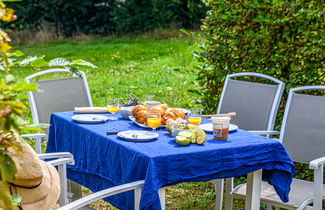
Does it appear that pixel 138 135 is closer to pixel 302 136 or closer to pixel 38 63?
pixel 302 136

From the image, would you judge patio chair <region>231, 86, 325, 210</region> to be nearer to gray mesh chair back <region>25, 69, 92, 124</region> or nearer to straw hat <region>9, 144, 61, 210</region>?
straw hat <region>9, 144, 61, 210</region>

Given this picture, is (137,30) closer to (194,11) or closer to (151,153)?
(194,11)

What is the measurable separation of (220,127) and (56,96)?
1.72 m

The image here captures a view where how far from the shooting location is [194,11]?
60.7ft

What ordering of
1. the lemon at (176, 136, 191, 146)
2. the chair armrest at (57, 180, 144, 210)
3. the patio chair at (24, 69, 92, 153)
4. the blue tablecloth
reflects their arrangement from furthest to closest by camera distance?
the patio chair at (24, 69, 92, 153) → the lemon at (176, 136, 191, 146) → the blue tablecloth → the chair armrest at (57, 180, 144, 210)

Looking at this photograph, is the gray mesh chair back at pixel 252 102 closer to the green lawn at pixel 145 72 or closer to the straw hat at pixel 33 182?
the green lawn at pixel 145 72

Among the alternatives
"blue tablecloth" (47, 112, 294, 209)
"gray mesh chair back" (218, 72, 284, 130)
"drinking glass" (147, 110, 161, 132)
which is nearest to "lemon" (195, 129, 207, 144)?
"blue tablecloth" (47, 112, 294, 209)

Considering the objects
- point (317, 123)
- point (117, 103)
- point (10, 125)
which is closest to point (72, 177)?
point (117, 103)

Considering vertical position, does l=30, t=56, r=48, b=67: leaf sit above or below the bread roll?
above

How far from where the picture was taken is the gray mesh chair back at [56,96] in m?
3.93

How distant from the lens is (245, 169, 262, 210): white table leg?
290 centimetres

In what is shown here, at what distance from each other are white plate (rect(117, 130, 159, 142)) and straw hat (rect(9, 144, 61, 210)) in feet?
2.18

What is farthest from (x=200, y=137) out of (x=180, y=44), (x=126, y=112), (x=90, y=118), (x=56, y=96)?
(x=180, y=44)

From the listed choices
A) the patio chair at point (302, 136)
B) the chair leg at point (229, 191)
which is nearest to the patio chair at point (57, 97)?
the chair leg at point (229, 191)
